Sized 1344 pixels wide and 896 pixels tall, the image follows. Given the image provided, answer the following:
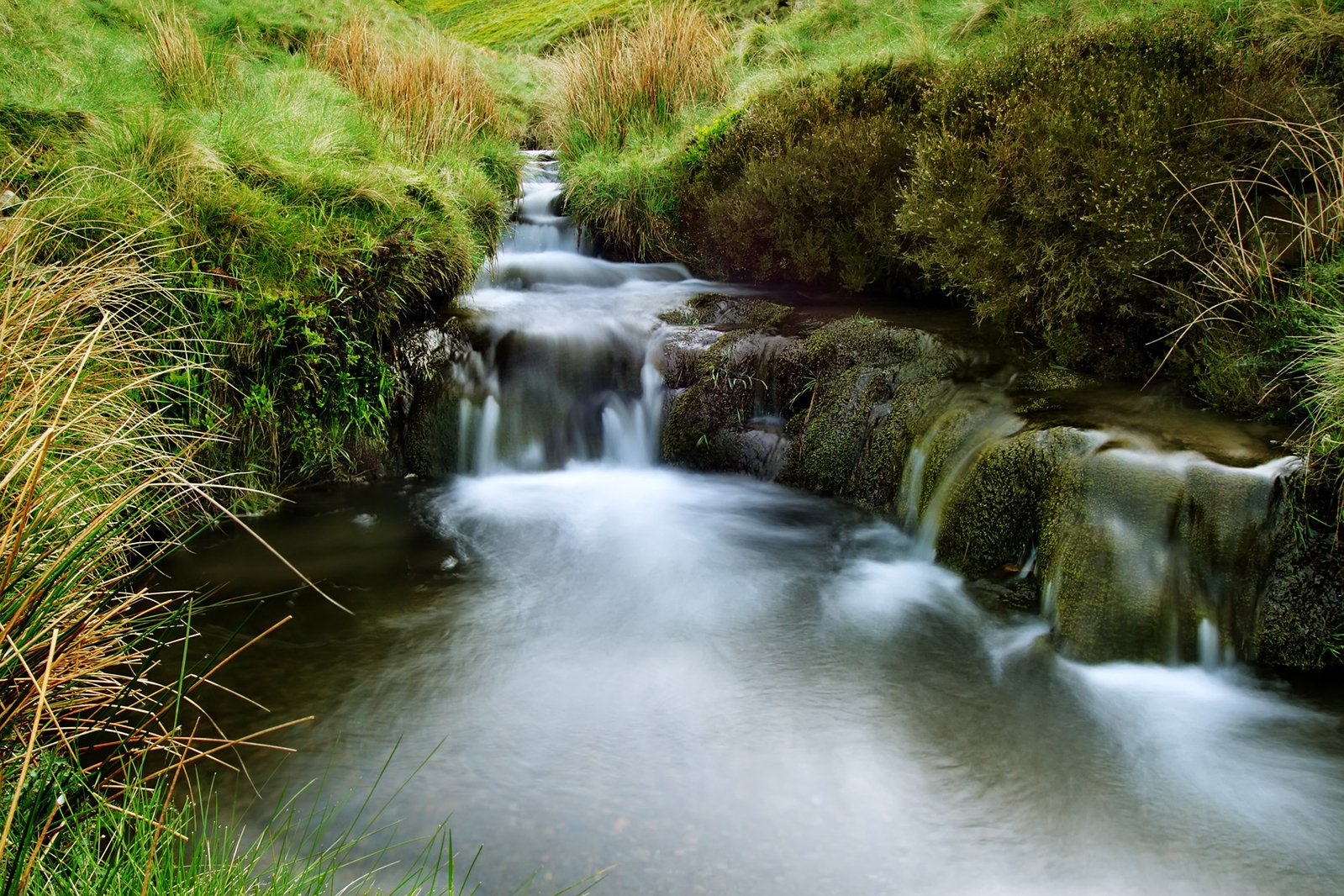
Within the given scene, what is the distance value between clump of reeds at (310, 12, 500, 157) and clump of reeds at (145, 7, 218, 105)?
4.72 ft

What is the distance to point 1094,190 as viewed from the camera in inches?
173

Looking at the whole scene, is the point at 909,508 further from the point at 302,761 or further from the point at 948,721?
the point at 302,761

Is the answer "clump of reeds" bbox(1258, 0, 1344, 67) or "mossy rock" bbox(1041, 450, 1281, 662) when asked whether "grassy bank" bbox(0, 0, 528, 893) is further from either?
"clump of reeds" bbox(1258, 0, 1344, 67)

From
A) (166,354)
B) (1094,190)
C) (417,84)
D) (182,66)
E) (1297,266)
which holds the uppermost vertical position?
(417,84)

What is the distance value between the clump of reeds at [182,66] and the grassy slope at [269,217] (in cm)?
3

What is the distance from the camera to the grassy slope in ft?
15.0

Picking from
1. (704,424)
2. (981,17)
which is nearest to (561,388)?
(704,424)

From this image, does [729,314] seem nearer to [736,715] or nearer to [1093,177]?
[1093,177]

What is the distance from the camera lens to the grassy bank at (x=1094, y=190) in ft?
13.3

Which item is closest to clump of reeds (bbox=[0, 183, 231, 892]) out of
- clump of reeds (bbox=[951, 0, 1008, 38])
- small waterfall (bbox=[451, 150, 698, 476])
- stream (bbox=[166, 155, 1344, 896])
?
stream (bbox=[166, 155, 1344, 896])

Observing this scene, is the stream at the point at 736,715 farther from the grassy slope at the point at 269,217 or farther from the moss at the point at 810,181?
the moss at the point at 810,181

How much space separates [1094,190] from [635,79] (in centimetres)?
606

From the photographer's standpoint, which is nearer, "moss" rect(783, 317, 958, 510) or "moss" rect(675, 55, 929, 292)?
"moss" rect(783, 317, 958, 510)

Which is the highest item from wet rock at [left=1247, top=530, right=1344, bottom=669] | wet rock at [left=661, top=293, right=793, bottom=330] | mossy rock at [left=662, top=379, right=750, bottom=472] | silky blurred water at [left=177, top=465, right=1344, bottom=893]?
wet rock at [left=661, top=293, right=793, bottom=330]
